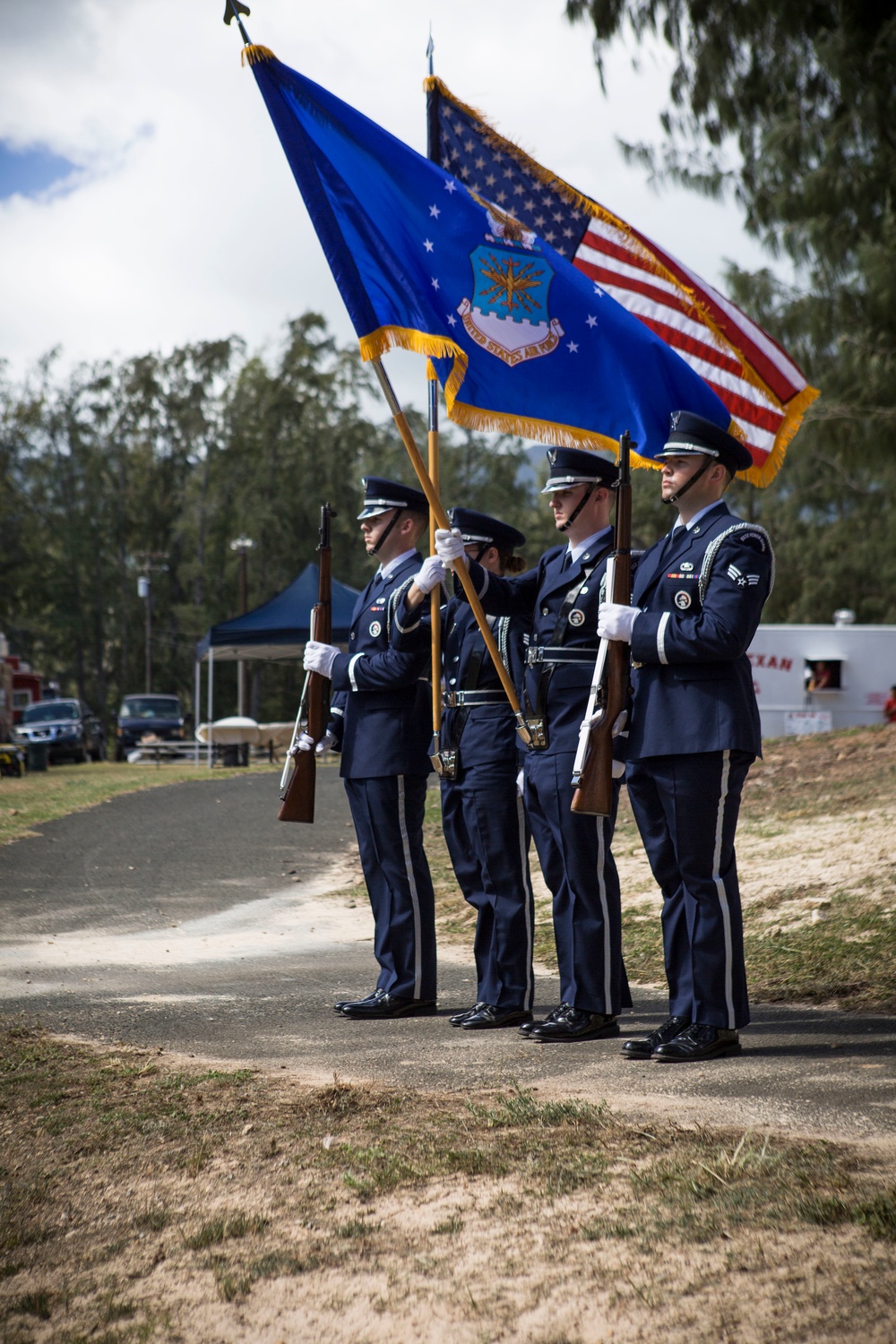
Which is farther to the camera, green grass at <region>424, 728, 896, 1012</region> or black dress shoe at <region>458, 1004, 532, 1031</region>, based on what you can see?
green grass at <region>424, 728, 896, 1012</region>

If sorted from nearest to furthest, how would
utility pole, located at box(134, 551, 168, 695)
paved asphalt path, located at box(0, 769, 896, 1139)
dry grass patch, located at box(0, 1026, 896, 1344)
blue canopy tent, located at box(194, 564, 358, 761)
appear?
1. dry grass patch, located at box(0, 1026, 896, 1344)
2. paved asphalt path, located at box(0, 769, 896, 1139)
3. blue canopy tent, located at box(194, 564, 358, 761)
4. utility pole, located at box(134, 551, 168, 695)

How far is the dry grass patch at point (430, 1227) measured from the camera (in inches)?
97.6

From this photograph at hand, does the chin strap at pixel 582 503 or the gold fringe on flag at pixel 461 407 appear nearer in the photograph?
the chin strap at pixel 582 503

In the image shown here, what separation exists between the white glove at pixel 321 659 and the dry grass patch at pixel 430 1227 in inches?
86.2

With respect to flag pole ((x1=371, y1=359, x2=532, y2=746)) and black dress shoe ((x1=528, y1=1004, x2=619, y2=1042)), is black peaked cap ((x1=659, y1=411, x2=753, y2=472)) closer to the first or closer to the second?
flag pole ((x1=371, y1=359, x2=532, y2=746))

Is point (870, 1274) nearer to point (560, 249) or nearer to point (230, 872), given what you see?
point (560, 249)

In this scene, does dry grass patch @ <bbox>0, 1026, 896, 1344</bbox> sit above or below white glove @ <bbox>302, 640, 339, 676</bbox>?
below

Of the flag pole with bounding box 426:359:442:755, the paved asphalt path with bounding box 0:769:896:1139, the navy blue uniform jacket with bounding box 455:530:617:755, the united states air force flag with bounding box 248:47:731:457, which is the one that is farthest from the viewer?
the united states air force flag with bounding box 248:47:731:457

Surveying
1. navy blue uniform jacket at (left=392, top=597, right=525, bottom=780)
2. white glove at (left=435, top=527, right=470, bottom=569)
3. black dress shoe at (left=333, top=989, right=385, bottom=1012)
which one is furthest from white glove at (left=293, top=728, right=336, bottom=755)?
white glove at (left=435, top=527, right=470, bottom=569)

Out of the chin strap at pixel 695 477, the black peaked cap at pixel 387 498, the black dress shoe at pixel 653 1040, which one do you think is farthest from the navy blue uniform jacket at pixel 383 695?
the black dress shoe at pixel 653 1040

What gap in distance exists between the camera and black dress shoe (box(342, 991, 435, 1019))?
17.1 ft

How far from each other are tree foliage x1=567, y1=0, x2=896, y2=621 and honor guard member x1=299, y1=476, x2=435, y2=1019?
476 cm

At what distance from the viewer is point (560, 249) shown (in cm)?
613

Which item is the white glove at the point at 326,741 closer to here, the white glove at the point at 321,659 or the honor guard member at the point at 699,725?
the white glove at the point at 321,659
